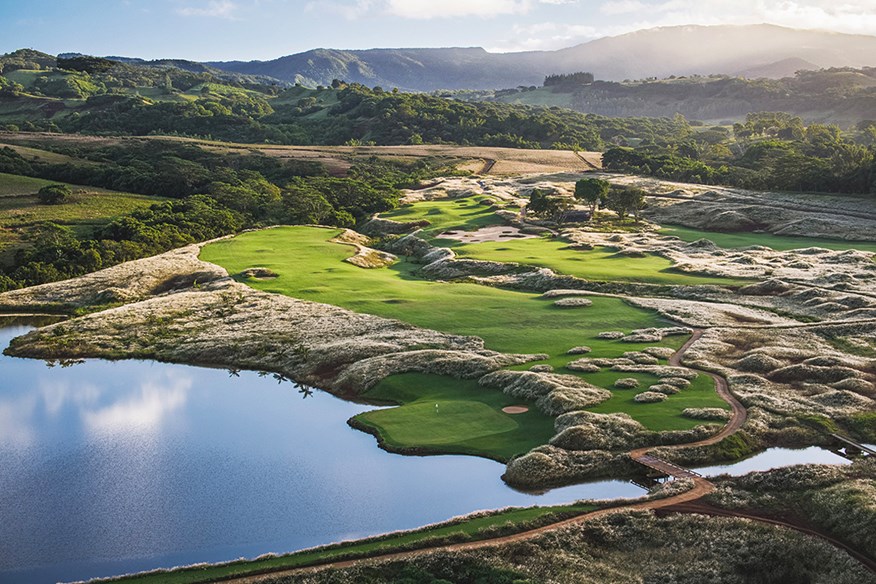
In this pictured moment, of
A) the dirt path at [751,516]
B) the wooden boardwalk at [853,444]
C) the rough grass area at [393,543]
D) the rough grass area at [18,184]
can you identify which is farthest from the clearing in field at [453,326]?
the rough grass area at [18,184]

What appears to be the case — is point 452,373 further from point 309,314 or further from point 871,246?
point 871,246

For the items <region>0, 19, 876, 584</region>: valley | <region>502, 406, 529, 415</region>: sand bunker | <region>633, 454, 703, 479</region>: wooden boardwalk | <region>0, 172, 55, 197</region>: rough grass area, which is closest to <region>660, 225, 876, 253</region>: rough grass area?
<region>0, 19, 876, 584</region>: valley

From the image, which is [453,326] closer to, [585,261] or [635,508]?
[585,261]

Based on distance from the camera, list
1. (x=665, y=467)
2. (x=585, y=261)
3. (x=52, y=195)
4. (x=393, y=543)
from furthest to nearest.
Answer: (x=52, y=195) → (x=585, y=261) → (x=665, y=467) → (x=393, y=543)

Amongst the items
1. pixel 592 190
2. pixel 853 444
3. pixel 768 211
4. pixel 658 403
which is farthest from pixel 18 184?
pixel 853 444

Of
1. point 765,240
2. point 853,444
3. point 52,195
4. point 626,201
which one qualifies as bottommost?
point 765,240

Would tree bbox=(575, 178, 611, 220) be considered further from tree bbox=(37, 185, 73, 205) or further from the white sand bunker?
tree bbox=(37, 185, 73, 205)
